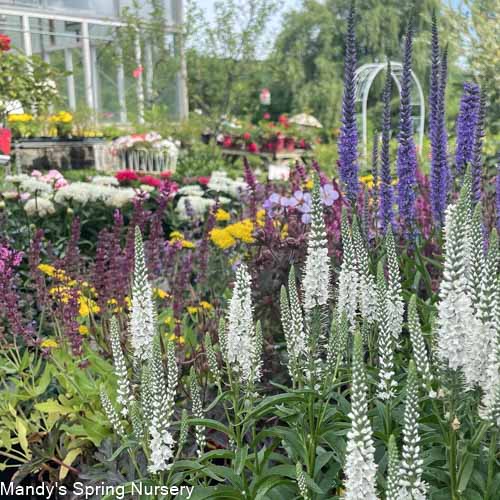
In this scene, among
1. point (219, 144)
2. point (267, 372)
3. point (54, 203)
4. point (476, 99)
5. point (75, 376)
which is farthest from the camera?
point (219, 144)

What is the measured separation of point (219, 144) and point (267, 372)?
12.0 meters

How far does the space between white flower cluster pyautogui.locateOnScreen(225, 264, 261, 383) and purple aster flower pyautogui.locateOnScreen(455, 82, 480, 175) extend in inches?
68.9

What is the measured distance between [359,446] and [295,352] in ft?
2.31

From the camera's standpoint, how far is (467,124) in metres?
3.24

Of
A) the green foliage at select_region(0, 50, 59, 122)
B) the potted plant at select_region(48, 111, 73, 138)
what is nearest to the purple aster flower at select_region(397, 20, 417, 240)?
the green foliage at select_region(0, 50, 59, 122)

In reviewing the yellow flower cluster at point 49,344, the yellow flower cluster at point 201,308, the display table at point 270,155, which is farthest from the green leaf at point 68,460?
the display table at point 270,155

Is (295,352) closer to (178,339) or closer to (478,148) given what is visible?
(178,339)

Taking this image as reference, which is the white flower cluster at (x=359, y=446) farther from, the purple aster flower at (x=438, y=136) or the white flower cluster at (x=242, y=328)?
the purple aster flower at (x=438, y=136)

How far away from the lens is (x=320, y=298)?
6.31 ft

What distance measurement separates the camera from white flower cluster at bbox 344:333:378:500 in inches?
48.9

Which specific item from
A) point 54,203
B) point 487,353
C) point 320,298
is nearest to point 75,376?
point 320,298

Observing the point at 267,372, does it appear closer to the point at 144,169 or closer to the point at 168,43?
the point at 144,169

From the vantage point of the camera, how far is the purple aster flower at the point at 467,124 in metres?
3.22

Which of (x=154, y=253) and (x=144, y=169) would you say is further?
(x=144, y=169)
